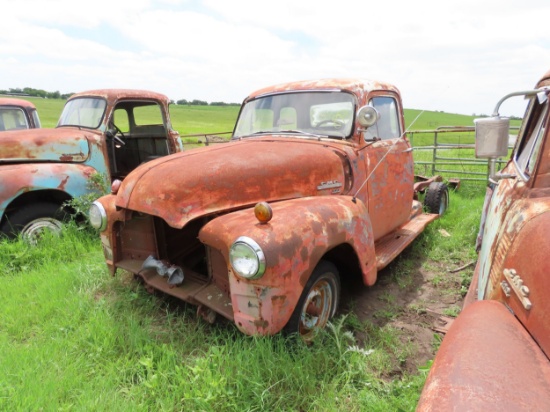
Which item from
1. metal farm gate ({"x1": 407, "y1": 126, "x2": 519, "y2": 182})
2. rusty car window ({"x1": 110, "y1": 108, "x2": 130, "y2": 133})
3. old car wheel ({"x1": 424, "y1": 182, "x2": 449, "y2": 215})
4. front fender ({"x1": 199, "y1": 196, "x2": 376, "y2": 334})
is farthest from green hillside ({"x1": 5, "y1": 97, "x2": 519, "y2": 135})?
front fender ({"x1": 199, "y1": 196, "x2": 376, "y2": 334})

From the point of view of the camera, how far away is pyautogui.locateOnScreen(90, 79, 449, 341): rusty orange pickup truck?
7.30ft

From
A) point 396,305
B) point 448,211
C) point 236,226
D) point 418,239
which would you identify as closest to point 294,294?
point 236,226

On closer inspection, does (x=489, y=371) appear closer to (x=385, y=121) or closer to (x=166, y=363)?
(x=166, y=363)

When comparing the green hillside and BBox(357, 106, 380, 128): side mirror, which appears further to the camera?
the green hillside

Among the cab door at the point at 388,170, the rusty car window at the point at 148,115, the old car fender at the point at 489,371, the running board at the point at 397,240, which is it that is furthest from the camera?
the rusty car window at the point at 148,115

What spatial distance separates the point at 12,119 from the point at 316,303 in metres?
6.16

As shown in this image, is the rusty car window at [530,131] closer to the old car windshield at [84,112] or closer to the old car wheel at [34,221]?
the old car wheel at [34,221]

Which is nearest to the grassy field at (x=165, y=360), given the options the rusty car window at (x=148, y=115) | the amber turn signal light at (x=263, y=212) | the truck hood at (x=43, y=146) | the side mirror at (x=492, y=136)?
the amber turn signal light at (x=263, y=212)

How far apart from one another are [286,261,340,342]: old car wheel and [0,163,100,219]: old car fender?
3.45 metres

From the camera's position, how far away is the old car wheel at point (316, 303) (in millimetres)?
2455

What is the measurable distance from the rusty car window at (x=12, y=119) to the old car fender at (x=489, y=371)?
7.09 m

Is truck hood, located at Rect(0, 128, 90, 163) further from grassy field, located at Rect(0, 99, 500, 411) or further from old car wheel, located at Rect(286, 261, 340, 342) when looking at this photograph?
old car wheel, located at Rect(286, 261, 340, 342)

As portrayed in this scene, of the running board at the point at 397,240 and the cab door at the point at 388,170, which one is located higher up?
the cab door at the point at 388,170

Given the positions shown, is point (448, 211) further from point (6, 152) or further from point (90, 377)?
point (6, 152)
